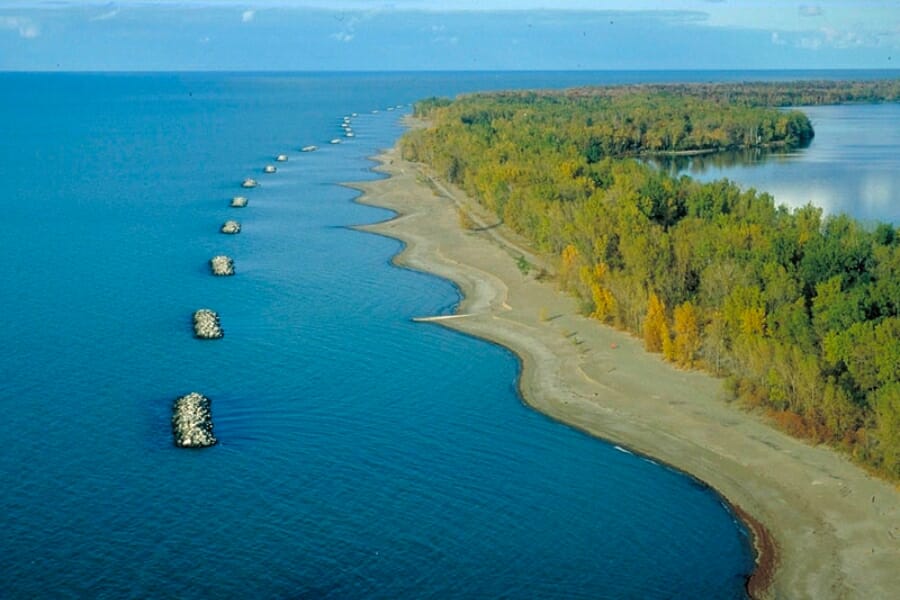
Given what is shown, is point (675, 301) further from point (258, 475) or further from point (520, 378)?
point (258, 475)

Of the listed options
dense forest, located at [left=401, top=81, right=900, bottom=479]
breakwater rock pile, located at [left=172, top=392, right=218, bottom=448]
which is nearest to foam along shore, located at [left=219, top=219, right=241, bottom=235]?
dense forest, located at [left=401, top=81, right=900, bottom=479]

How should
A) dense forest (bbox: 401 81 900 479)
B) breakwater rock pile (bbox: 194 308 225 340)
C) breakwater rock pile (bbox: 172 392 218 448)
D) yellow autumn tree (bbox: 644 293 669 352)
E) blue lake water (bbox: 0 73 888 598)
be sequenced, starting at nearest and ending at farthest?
blue lake water (bbox: 0 73 888 598), dense forest (bbox: 401 81 900 479), breakwater rock pile (bbox: 172 392 218 448), yellow autumn tree (bbox: 644 293 669 352), breakwater rock pile (bbox: 194 308 225 340)

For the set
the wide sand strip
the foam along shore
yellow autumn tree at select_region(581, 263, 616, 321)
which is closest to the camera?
the wide sand strip

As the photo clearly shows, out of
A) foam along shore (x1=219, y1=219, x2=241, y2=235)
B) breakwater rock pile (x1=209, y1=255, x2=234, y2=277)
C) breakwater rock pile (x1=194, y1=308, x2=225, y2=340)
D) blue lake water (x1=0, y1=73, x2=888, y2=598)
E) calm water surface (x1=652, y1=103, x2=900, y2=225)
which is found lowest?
blue lake water (x1=0, y1=73, x2=888, y2=598)

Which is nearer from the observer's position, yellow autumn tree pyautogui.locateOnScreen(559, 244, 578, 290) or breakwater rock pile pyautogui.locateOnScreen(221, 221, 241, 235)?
yellow autumn tree pyautogui.locateOnScreen(559, 244, 578, 290)

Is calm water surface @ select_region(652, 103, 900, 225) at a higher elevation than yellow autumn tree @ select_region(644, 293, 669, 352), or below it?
higher

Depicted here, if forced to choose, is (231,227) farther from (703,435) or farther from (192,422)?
(703,435)

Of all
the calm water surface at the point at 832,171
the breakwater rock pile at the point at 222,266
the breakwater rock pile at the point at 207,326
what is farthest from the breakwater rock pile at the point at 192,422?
the calm water surface at the point at 832,171

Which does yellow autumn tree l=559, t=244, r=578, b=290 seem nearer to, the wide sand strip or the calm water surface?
the wide sand strip
